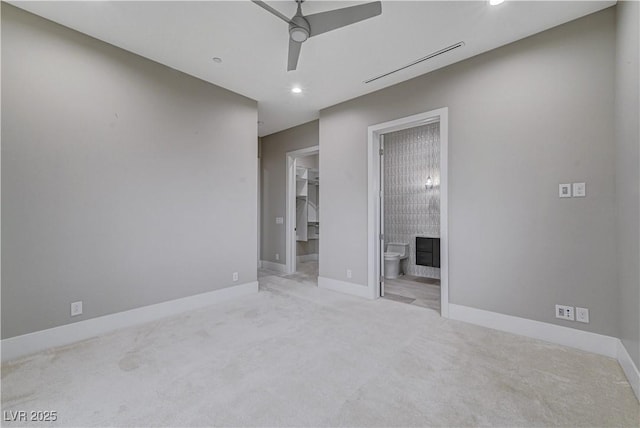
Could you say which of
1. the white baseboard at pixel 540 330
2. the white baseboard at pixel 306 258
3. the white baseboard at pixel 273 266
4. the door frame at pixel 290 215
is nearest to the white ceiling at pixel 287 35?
the door frame at pixel 290 215

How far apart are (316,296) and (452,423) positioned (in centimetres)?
254

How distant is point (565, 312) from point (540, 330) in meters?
0.27

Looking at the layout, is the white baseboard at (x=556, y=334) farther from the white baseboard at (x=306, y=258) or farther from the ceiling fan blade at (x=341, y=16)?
the white baseboard at (x=306, y=258)

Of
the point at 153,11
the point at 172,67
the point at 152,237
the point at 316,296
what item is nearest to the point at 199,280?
the point at 152,237

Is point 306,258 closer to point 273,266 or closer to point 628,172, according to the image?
point 273,266

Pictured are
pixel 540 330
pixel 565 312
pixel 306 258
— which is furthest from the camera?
pixel 306 258

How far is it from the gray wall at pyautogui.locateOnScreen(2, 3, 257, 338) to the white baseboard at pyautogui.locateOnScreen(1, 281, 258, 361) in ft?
0.22

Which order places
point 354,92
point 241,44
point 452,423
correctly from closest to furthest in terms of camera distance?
point 452,423, point 241,44, point 354,92

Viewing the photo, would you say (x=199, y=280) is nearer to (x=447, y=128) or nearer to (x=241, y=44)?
(x=241, y=44)

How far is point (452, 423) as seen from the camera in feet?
5.05

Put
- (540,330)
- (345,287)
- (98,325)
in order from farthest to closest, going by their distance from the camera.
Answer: (345,287)
(98,325)
(540,330)

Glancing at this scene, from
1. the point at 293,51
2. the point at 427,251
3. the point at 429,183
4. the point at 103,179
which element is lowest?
the point at 427,251

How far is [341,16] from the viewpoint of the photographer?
197cm

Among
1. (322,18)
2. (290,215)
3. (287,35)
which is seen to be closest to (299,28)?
(322,18)
